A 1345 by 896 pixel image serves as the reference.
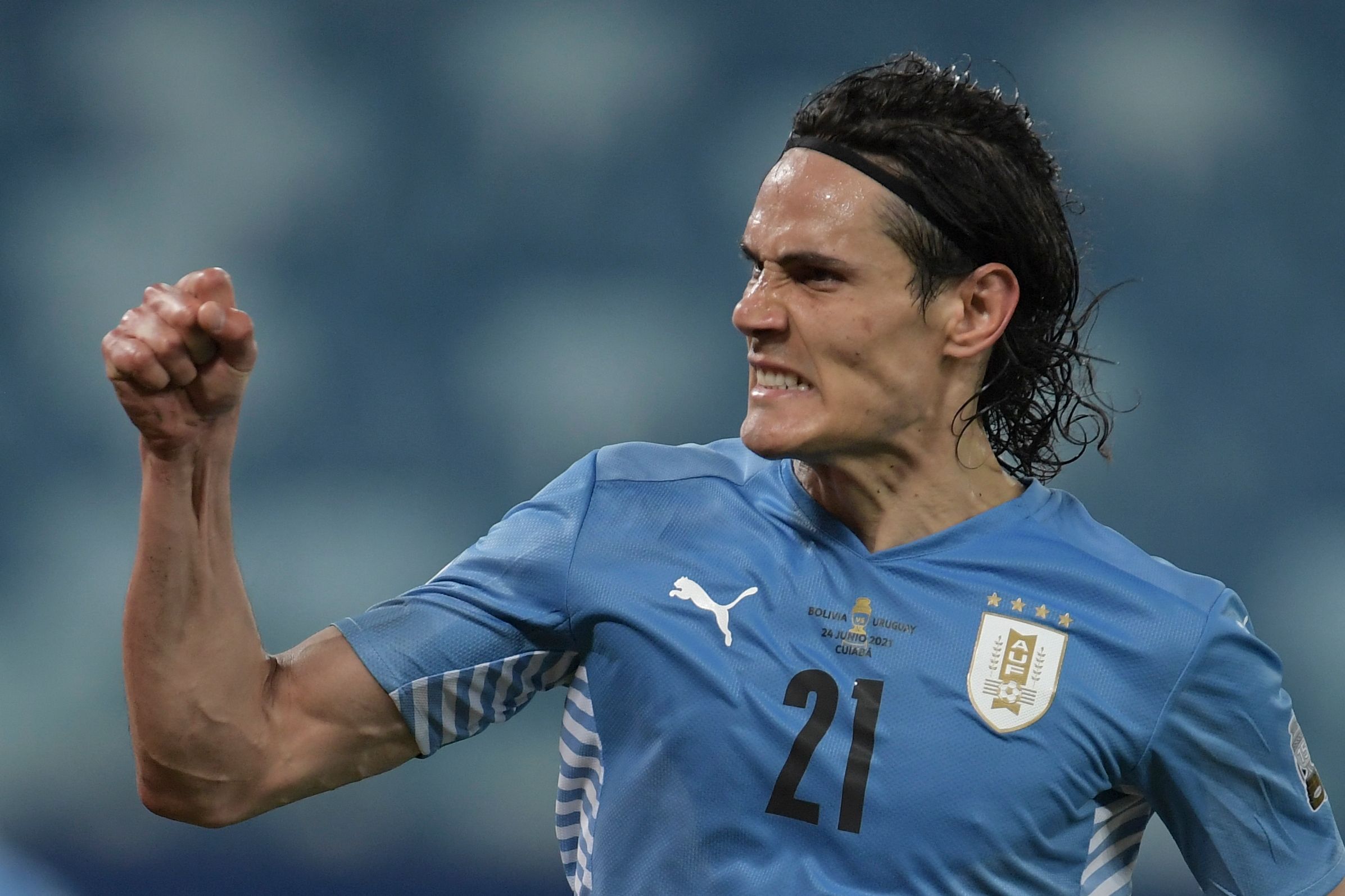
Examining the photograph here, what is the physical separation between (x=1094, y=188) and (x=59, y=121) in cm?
265

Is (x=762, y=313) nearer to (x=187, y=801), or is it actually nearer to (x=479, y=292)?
(x=187, y=801)

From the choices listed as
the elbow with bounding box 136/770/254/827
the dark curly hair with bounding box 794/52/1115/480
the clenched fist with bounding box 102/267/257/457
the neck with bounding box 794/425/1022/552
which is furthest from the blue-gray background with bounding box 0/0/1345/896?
the clenched fist with bounding box 102/267/257/457

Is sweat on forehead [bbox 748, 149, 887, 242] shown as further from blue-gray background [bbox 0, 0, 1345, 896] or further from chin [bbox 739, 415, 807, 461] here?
blue-gray background [bbox 0, 0, 1345, 896]

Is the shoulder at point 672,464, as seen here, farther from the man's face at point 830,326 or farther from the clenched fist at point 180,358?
the clenched fist at point 180,358

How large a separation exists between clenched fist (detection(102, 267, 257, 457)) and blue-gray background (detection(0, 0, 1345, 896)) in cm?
237

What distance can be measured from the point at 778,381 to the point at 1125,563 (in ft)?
1.69

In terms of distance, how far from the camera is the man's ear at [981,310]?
2.19m

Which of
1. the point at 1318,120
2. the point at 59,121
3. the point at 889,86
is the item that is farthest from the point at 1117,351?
the point at 59,121

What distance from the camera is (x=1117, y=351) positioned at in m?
4.02

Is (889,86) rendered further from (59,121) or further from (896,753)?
(59,121)

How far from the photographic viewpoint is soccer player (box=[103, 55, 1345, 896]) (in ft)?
6.35

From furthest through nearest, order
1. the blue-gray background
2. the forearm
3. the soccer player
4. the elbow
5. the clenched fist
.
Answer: the blue-gray background → the soccer player → the elbow → the forearm → the clenched fist

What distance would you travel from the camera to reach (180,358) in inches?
62.1

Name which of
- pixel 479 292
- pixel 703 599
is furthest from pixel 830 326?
pixel 479 292
